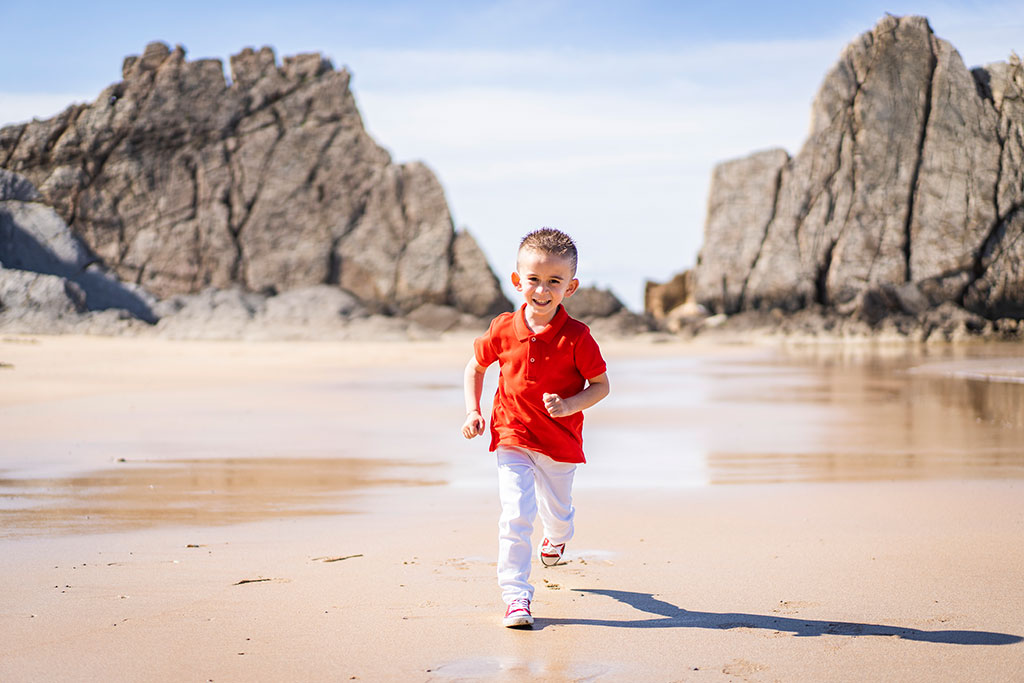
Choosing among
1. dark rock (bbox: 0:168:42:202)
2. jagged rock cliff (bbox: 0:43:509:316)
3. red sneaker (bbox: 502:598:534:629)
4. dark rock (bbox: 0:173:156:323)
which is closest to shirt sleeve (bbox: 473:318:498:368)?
red sneaker (bbox: 502:598:534:629)

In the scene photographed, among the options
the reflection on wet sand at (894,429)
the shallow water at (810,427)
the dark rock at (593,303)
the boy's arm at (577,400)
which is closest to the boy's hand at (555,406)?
the boy's arm at (577,400)

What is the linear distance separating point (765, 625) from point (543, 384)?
3.83 feet

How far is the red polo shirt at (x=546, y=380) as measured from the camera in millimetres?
3727

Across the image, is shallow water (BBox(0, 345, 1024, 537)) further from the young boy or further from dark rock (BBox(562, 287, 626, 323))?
dark rock (BBox(562, 287, 626, 323))

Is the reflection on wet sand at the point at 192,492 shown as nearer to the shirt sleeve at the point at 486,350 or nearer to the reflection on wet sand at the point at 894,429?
the shirt sleeve at the point at 486,350

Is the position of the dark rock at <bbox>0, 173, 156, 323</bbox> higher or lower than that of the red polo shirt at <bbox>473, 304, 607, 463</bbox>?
higher

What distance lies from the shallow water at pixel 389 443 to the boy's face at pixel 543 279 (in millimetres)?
2332

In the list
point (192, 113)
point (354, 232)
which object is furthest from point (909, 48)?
point (192, 113)

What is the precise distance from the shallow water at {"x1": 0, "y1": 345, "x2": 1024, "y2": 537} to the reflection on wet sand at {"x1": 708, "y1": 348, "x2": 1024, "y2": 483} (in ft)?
0.08

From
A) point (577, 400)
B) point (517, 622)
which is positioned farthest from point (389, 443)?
point (517, 622)

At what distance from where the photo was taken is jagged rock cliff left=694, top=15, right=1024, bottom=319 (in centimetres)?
3719

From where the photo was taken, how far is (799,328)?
35.7 meters

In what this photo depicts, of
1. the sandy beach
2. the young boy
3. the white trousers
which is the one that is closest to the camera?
the sandy beach

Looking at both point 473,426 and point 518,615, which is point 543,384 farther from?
point 518,615
